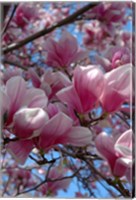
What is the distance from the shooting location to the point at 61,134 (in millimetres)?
468

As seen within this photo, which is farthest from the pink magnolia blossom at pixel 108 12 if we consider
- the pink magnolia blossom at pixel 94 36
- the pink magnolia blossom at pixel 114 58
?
the pink magnolia blossom at pixel 114 58

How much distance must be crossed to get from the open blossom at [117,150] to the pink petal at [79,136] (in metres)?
0.02

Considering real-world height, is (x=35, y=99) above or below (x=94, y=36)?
above

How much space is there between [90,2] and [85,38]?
1.35 ft

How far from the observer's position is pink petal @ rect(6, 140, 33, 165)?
475mm

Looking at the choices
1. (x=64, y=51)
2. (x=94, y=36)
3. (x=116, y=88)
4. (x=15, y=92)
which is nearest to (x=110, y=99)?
(x=116, y=88)

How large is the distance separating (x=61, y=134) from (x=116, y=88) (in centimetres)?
9

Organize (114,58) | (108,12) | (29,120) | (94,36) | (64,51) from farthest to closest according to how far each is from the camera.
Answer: (94,36), (108,12), (64,51), (114,58), (29,120)

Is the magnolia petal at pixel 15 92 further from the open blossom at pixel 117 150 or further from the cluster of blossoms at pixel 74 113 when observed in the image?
the open blossom at pixel 117 150

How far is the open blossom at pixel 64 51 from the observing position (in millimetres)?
668

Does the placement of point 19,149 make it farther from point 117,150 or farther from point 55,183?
point 55,183

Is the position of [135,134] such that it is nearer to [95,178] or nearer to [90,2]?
[95,178]

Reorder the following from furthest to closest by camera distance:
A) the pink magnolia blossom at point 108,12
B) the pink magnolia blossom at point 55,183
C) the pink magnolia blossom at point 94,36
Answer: the pink magnolia blossom at point 94,36 → the pink magnolia blossom at point 108,12 → the pink magnolia blossom at point 55,183

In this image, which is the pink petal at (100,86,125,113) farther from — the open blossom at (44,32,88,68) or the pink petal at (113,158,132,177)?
the open blossom at (44,32,88,68)
